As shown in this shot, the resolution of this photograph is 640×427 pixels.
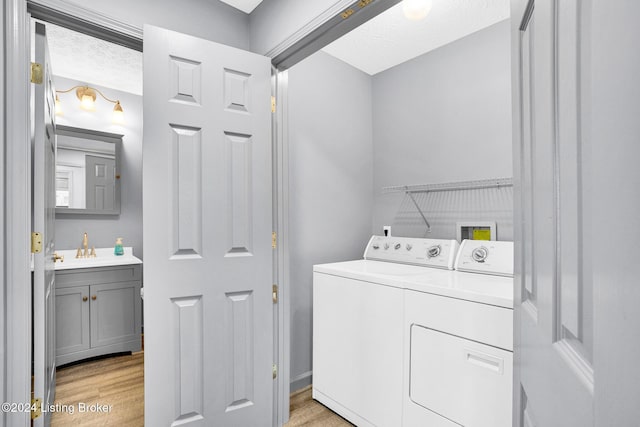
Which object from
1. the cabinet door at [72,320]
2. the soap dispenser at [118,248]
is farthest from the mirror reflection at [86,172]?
the cabinet door at [72,320]

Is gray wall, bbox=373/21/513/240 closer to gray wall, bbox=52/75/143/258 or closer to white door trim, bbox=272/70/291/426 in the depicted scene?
white door trim, bbox=272/70/291/426

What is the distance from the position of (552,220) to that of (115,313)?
3.48 m

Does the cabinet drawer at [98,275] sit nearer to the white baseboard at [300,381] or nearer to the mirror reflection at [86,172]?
the mirror reflection at [86,172]

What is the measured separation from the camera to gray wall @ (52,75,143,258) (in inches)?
124

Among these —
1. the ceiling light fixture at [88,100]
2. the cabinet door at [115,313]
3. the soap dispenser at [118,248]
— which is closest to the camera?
the cabinet door at [115,313]

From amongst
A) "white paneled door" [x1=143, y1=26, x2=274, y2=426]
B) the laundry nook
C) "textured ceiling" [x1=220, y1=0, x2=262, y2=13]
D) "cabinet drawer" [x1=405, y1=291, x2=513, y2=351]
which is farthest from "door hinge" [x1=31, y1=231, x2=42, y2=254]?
"cabinet drawer" [x1=405, y1=291, x2=513, y2=351]

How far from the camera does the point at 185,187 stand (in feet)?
5.10

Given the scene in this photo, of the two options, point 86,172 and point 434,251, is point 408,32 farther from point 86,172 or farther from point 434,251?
point 86,172

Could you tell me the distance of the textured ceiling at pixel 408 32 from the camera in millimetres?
1978

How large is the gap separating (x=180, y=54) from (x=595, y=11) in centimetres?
163

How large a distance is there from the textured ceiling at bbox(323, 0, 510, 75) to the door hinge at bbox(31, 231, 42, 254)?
2.19 meters

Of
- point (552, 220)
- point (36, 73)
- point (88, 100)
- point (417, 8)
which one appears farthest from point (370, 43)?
point (88, 100)

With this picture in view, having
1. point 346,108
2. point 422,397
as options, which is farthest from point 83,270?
point 422,397

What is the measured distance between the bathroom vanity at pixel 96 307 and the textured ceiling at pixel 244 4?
2401mm
